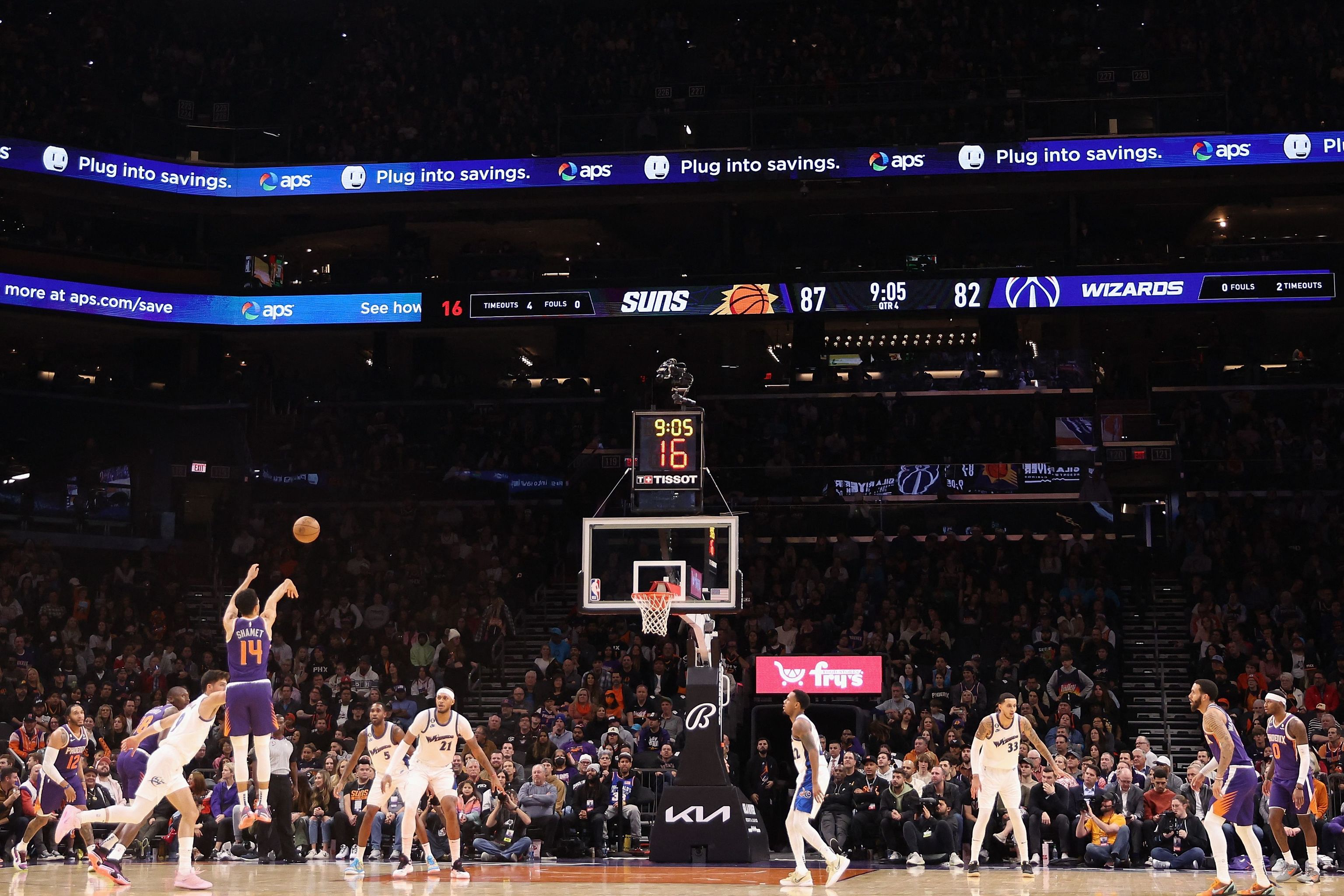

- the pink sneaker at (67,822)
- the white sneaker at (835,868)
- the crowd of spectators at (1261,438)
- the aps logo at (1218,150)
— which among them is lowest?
the white sneaker at (835,868)

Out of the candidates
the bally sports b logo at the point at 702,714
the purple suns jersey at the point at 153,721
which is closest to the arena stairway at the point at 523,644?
the bally sports b logo at the point at 702,714

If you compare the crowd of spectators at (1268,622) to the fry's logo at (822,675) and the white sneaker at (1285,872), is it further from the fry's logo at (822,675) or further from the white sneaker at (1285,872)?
the fry's logo at (822,675)

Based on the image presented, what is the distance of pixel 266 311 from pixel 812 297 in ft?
41.3

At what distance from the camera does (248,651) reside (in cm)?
1419

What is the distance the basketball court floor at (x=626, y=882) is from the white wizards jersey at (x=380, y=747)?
49.6 inches

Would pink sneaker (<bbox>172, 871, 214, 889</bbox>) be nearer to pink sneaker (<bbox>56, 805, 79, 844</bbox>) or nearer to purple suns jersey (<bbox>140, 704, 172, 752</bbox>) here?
purple suns jersey (<bbox>140, 704, 172, 752</bbox>)

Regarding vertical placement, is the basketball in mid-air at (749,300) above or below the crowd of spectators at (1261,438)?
above

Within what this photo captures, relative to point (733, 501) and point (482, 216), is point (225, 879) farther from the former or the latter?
point (482, 216)

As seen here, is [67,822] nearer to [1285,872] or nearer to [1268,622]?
[1285,872]

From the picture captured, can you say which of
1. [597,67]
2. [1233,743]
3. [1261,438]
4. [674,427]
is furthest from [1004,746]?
[597,67]

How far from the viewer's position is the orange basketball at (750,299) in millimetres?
33562

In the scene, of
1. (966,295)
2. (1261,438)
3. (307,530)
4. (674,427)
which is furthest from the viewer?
(966,295)

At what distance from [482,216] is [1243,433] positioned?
18737 millimetres

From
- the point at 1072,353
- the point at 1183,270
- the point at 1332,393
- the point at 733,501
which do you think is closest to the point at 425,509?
the point at 733,501
